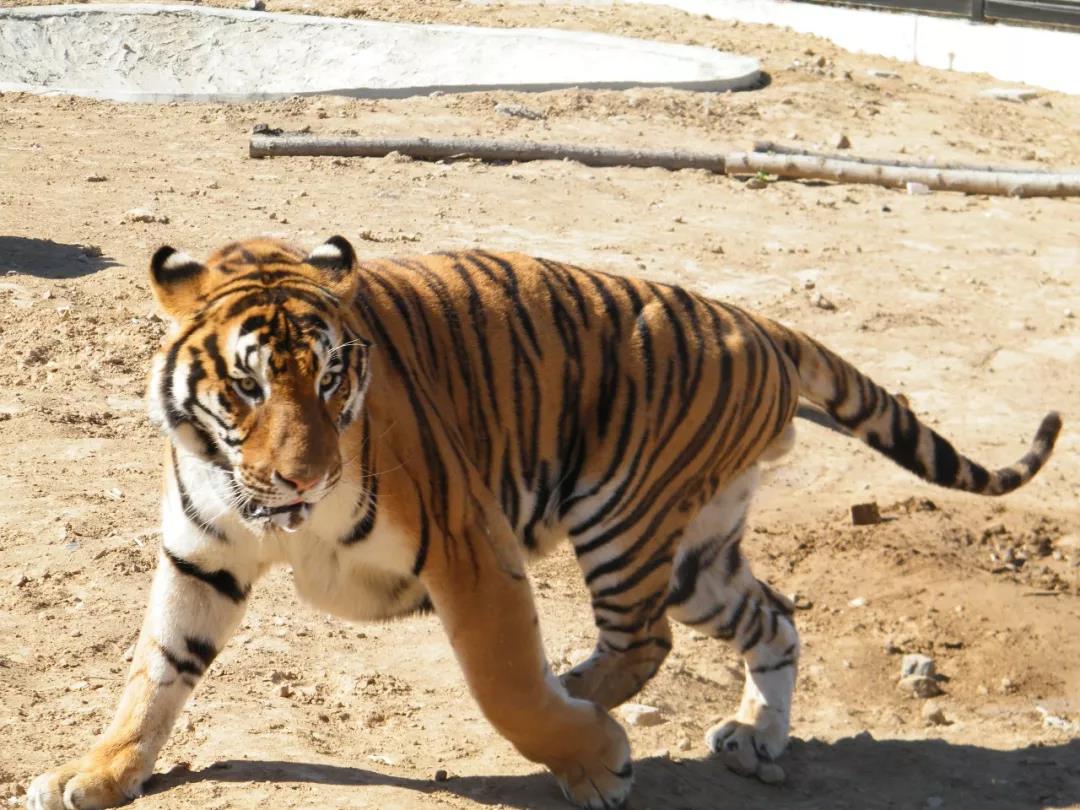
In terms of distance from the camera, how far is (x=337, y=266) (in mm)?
3479

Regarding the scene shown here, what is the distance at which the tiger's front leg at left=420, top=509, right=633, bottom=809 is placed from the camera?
11.7 ft

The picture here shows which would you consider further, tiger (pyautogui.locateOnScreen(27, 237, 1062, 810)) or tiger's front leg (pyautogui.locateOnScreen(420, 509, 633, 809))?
tiger's front leg (pyautogui.locateOnScreen(420, 509, 633, 809))

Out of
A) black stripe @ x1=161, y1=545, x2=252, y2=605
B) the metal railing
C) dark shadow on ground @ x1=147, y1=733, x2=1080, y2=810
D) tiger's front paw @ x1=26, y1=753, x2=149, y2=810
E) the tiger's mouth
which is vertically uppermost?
the tiger's mouth

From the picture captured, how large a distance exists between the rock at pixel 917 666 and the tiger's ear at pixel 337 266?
266 centimetres

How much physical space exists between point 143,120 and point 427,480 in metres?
8.75

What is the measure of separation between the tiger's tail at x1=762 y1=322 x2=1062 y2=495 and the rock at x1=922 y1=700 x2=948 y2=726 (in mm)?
772

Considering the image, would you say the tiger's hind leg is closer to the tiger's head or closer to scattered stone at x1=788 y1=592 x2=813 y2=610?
scattered stone at x1=788 y1=592 x2=813 y2=610

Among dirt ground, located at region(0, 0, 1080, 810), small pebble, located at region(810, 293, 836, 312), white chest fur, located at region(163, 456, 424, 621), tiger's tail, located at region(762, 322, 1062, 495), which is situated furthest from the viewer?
small pebble, located at region(810, 293, 836, 312)

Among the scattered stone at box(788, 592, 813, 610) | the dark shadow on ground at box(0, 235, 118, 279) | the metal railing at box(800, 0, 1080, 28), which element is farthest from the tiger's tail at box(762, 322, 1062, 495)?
the metal railing at box(800, 0, 1080, 28)

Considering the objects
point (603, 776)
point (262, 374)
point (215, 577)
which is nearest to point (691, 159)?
point (603, 776)

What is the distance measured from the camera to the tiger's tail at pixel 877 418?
4.59 metres

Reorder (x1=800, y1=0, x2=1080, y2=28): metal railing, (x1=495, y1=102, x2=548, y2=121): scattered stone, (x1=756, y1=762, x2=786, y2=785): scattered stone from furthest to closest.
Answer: (x1=800, y1=0, x2=1080, y2=28): metal railing → (x1=495, y1=102, x2=548, y2=121): scattered stone → (x1=756, y1=762, x2=786, y2=785): scattered stone

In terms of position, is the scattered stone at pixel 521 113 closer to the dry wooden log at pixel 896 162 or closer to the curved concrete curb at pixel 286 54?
the dry wooden log at pixel 896 162

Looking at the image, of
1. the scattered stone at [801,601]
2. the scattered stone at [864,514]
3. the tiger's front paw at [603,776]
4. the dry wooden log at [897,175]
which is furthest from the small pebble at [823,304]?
the tiger's front paw at [603,776]
